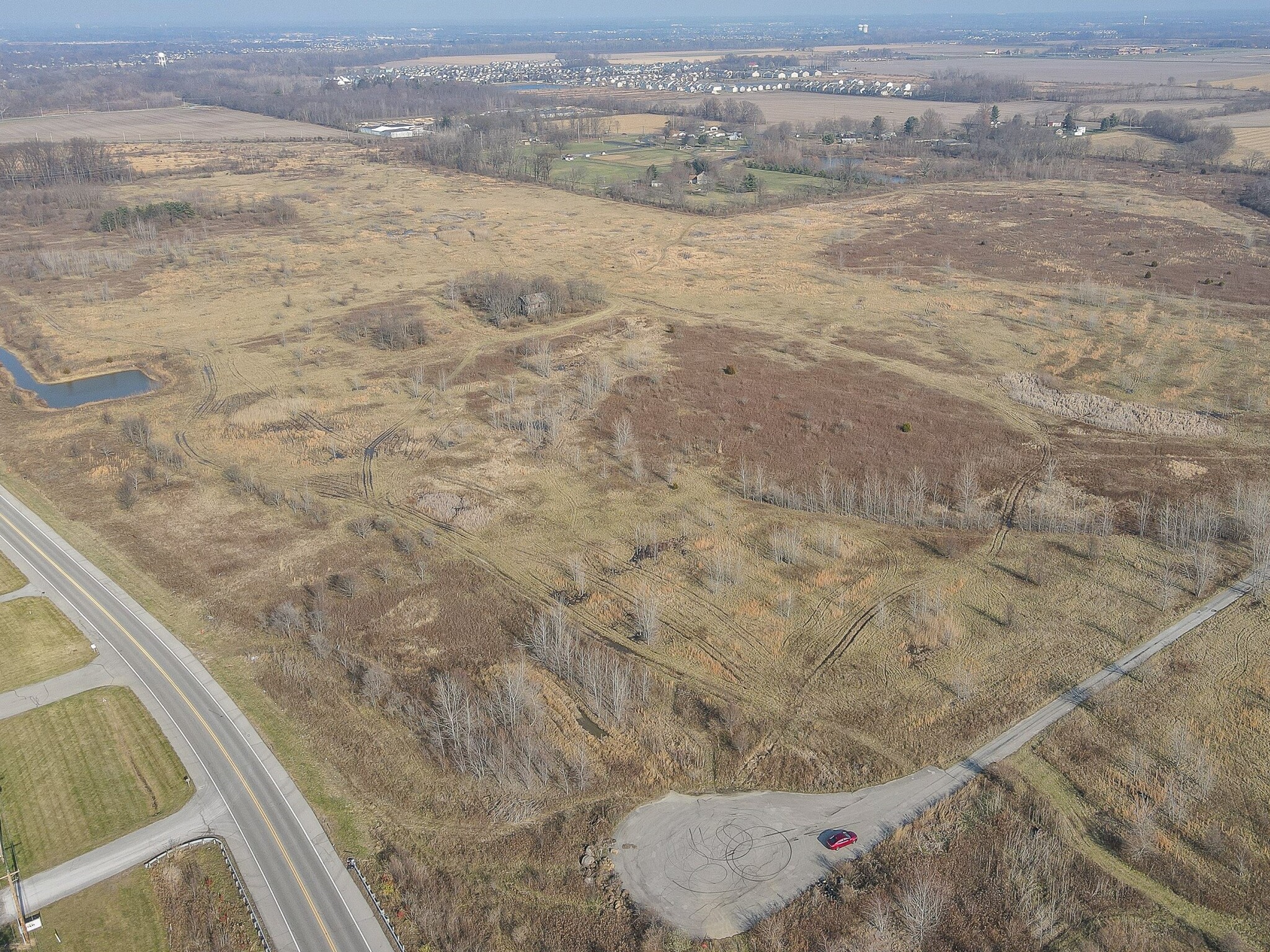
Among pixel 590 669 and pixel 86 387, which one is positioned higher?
pixel 86 387

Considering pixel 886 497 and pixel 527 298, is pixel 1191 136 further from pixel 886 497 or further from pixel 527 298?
pixel 886 497

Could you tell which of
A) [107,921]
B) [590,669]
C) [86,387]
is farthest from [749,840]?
[86,387]

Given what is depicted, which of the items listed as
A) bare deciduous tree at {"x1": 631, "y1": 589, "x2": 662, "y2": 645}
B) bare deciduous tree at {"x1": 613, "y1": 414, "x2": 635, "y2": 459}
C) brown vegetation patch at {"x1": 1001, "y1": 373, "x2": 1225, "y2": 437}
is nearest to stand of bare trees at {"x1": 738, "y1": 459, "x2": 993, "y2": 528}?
bare deciduous tree at {"x1": 613, "y1": 414, "x2": 635, "y2": 459}

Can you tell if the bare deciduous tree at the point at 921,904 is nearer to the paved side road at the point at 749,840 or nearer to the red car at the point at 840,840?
the paved side road at the point at 749,840

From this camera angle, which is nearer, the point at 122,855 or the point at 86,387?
the point at 122,855

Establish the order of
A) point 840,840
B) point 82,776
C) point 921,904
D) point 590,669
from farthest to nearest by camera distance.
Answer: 1. point 590,669
2. point 82,776
3. point 840,840
4. point 921,904
